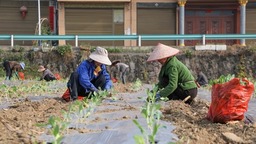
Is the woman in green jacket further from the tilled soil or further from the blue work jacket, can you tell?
the blue work jacket

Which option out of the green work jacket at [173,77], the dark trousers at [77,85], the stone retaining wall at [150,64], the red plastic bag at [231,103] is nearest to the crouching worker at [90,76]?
the dark trousers at [77,85]

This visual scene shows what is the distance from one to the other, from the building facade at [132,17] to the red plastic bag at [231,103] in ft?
59.8

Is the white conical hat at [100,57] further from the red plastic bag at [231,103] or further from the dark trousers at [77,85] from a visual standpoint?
the red plastic bag at [231,103]

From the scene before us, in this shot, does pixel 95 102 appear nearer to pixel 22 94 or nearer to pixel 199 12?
pixel 22 94

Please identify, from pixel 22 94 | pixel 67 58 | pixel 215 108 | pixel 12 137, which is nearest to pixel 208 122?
pixel 215 108

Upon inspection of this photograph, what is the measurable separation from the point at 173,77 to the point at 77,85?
5.47 ft

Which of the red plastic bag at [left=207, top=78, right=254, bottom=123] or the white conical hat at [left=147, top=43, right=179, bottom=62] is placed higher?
the white conical hat at [left=147, top=43, right=179, bottom=62]

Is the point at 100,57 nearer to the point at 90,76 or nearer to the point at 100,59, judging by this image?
the point at 100,59

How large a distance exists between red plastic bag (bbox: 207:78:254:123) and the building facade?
59.8 feet

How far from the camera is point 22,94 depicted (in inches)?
364

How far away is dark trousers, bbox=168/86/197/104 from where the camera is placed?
23.5 feet

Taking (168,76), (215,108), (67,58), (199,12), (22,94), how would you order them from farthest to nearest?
(199,12) < (67,58) < (22,94) < (168,76) < (215,108)

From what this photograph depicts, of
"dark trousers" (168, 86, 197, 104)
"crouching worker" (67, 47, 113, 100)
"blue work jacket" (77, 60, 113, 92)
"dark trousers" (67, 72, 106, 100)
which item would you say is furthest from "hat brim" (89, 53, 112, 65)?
"dark trousers" (168, 86, 197, 104)

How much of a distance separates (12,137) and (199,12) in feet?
71.6
